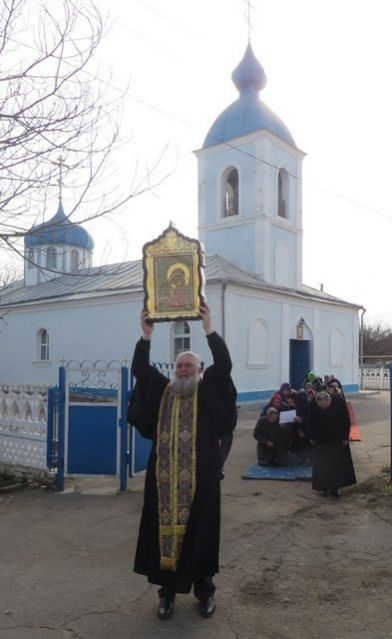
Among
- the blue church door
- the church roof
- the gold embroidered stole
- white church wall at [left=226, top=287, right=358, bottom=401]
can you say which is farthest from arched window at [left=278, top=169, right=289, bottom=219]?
the gold embroidered stole

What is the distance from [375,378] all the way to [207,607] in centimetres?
2780

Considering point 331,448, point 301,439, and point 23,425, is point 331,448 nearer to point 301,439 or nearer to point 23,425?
point 301,439

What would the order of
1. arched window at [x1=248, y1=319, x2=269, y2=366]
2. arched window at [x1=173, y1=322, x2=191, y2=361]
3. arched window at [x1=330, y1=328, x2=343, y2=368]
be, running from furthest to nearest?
arched window at [x1=330, y1=328, x2=343, y2=368] → arched window at [x1=248, y1=319, x2=269, y2=366] → arched window at [x1=173, y1=322, x2=191, y2=361]

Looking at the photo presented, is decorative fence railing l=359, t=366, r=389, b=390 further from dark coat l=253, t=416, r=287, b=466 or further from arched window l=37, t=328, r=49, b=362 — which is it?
dark coat l=253, t=416, r=287, b=466

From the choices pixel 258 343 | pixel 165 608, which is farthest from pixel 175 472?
pixel 258 343

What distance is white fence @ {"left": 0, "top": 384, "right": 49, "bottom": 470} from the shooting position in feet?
25.2

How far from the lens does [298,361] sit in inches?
834

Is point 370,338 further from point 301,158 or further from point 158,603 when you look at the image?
point 158,603

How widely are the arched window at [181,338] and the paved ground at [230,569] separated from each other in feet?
35.2

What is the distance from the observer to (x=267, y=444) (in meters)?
8.82

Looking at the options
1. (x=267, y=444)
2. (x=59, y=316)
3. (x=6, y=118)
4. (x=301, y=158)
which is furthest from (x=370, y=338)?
(x=6, y=118)

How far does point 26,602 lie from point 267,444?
17.4 feet

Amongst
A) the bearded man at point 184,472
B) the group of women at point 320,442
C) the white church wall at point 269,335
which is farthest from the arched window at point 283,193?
the bearded man at point 184,472

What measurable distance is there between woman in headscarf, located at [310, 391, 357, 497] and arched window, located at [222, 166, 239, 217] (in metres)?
15.0
